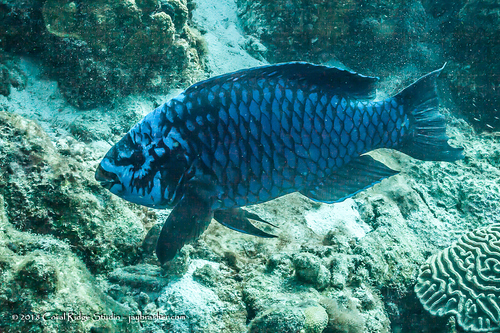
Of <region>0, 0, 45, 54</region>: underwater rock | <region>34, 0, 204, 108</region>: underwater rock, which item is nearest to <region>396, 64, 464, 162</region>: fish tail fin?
<region>34, 0, 204, 108</region>: underwater rock

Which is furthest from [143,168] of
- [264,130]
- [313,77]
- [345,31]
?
Answer: [345,31]

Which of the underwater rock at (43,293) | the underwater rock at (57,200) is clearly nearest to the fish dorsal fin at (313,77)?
the underwater rock at (57,200)

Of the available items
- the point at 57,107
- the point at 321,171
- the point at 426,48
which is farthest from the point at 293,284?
the point at 426,48

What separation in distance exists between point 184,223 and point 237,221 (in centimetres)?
40

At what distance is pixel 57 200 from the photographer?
2109 millimetres

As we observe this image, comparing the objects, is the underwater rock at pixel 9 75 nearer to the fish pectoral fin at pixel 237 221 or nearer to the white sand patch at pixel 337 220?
the fish pectoral fin at pixel 237 221

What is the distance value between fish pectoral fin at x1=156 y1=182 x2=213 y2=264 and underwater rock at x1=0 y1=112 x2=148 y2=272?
55cm

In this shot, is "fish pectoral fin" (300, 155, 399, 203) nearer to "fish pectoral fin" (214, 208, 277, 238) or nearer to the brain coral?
"fish pectoral fin" (214, 208, 277, 238)

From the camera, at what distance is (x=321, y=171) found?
7.46 feet

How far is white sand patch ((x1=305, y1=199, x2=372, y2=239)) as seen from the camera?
11.7 feet

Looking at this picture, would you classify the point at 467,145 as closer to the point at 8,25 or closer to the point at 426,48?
the point at 426,48

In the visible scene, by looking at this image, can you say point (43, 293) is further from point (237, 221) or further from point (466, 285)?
point (466, 285)

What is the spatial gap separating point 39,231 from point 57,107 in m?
1.90

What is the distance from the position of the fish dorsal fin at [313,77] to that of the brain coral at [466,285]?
2.45 metres
